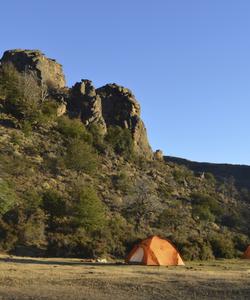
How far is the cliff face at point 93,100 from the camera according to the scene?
84.4 m

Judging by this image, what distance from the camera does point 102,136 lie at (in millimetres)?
82062

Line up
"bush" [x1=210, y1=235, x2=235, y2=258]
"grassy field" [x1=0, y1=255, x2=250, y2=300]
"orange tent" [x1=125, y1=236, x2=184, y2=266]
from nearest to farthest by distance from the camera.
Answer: "grassy field" [x1=0, y1=255, x2=250, y2=300], "orange tent" [x1=125, y1=236, x2=184, y2=266], "bush" [x1=210, y1=235, x2=235, y2=258]

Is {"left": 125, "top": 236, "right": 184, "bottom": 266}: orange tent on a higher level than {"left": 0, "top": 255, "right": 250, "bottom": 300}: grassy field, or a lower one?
higher

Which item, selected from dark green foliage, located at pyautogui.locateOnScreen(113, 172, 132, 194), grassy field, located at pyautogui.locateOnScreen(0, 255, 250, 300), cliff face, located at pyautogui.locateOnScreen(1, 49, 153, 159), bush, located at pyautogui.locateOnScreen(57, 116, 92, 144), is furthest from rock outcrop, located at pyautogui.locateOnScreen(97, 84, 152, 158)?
grassy field, located at pyautogui.locateOnScreen(0, 255, 250, 300)

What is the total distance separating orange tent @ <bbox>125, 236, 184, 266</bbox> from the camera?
31.7 metres

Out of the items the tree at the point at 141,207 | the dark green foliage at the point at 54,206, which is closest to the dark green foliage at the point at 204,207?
the tree at the point at 141,207

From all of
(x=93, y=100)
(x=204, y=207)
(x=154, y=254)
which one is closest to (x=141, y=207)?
(x=204, y=207)

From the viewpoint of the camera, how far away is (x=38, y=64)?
91.0 meters

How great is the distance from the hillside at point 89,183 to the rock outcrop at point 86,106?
6.3 inches

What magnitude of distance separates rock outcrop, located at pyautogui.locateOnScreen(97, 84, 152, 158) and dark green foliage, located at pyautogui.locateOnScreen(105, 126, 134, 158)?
369 cm

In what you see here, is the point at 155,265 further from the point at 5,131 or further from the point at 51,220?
the point at 5,131

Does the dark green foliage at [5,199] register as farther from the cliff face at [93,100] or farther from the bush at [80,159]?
the cliff face at [93,100]

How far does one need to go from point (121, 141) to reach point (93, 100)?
7.74 m

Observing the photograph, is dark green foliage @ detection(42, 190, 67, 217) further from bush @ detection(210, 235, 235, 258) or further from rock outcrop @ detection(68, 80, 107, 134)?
rock outcrop @ detection(68, 80, 107, 134)
